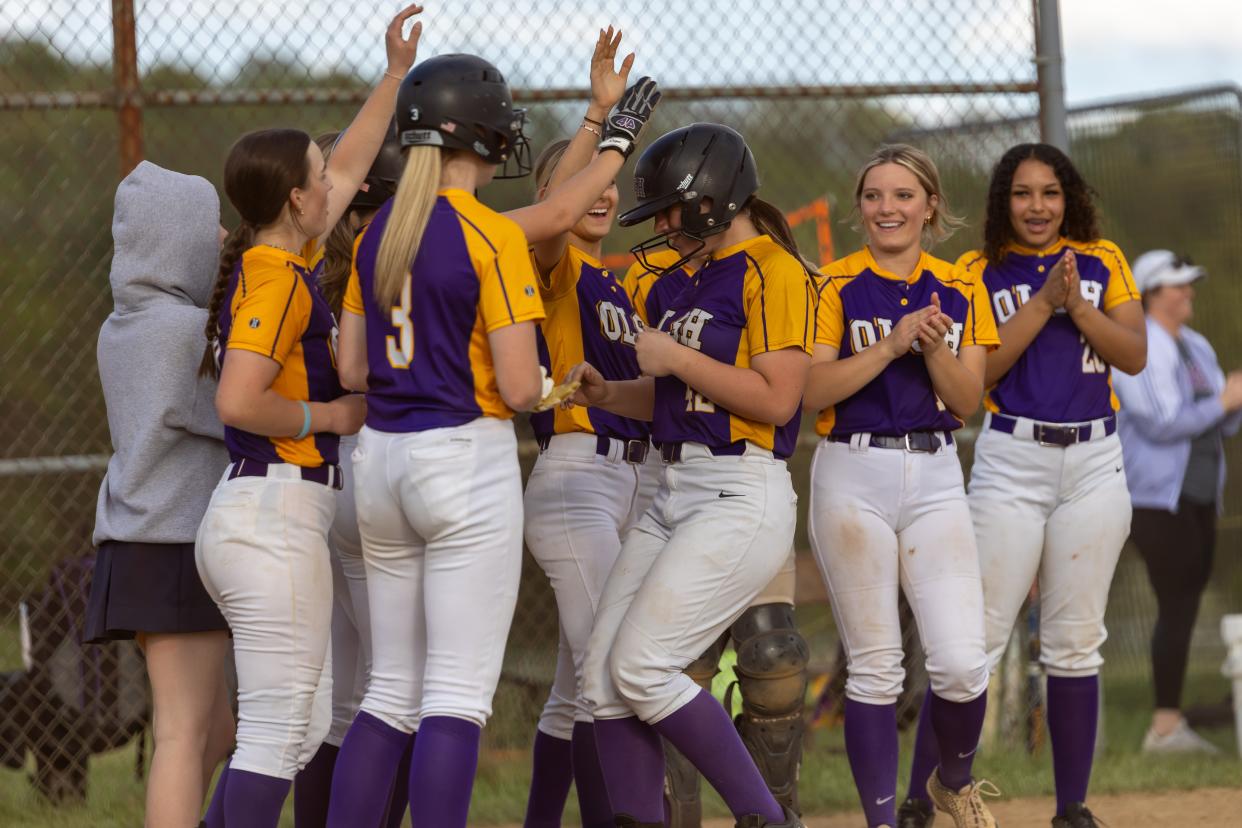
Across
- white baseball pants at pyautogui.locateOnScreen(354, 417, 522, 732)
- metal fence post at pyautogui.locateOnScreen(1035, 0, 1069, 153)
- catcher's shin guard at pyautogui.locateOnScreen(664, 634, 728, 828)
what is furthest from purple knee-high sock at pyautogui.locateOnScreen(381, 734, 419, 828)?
metal fence post at pyautogui.locateOnScreen(1035, 0, 1069, 153)

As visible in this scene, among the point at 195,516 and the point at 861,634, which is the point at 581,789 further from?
the point at 195,516

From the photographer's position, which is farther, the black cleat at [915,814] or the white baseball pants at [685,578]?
the black cleat at [915,814]

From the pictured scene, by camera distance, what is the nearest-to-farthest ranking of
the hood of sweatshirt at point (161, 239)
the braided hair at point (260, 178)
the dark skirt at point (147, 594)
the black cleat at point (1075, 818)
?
the braided hair at point (260, 178) → the dark skirt at point (147, 594) → the hood of sweatshirt at point (161, 239) → the black cleat at point (1075, 818)

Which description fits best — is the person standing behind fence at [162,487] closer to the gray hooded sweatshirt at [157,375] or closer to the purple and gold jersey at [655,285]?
the gray hooded sweatshirt at [157,375]

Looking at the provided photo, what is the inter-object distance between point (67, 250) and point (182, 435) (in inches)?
147

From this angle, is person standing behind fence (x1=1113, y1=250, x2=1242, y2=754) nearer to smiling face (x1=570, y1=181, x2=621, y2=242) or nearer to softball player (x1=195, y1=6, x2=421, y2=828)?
smiling face (x1=570, y1=181, x2=621, y2=242)

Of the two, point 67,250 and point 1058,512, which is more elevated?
point 67,250

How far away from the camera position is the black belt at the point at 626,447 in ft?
11.8

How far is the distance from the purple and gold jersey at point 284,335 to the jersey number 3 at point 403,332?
28cm

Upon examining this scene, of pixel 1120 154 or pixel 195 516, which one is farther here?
pixel 1120 154

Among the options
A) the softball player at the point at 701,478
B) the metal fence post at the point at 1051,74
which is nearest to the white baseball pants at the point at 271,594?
the softball player at the point at 701,478

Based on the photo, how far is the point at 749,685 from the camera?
405cm

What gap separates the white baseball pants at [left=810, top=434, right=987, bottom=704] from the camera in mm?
3666

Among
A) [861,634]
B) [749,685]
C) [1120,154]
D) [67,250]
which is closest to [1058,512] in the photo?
[861,634]
